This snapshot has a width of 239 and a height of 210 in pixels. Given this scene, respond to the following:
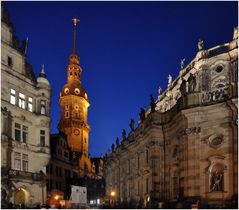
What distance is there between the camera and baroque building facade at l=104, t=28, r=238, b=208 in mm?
38000

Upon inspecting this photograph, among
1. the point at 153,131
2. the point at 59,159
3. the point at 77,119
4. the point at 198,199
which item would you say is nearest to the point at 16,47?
the point at 153,131

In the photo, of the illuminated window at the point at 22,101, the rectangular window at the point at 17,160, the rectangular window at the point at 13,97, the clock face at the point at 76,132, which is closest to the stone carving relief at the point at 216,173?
the rectangular window at the point at 17,160

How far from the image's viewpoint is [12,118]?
42.0m

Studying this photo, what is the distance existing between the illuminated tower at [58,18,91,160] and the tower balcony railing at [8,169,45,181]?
198 ft

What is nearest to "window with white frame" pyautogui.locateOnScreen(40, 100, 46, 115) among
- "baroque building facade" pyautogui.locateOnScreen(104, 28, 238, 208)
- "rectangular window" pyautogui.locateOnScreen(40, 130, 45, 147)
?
"rectangular window" pyautogui.locateOnScreen(40, 130, 45, 147)

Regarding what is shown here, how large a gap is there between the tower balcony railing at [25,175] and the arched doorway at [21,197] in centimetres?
160

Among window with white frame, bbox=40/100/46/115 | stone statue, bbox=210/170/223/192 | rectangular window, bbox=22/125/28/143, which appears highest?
window with white frame, bbox=40/100/46/115

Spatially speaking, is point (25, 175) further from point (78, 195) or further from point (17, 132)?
point (78, 195)

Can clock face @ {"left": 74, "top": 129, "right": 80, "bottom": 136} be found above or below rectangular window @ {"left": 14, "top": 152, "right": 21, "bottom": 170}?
above

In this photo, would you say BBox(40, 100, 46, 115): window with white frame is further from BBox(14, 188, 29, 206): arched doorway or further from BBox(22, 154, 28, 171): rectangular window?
BBox(14, 188, 29, 206): arched doorway

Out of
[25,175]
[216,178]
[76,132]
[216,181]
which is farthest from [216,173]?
[76,132]

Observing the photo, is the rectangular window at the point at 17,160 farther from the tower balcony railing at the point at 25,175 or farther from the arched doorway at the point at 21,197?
the arched doorway at the point at 21,197

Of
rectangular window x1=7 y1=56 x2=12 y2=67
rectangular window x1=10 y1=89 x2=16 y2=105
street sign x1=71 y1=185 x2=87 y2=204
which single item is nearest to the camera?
rectangular window x1=10 y1=89 x2=16 y2=105

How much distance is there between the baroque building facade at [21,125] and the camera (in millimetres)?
40688
